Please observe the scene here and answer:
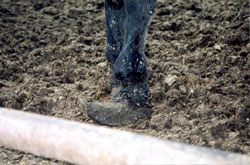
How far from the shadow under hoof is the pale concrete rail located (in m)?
0.42

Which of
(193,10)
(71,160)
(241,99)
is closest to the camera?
(71,160)

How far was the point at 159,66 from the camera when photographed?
2.29m

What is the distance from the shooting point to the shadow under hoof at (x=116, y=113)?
6.08ft

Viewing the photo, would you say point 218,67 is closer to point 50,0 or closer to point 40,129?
point 40,129

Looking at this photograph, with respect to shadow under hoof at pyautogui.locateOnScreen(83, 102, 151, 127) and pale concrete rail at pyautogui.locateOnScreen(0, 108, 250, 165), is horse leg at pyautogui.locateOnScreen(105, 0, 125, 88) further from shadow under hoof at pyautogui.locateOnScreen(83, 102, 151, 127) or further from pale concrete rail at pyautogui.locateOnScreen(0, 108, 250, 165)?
pale concrete rail at pyautogui.locateOnScreen(0, 108, 250, 165)

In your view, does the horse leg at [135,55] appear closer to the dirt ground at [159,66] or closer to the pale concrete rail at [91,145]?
the dirt ground at [159,66]

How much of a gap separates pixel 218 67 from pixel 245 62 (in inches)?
6.6

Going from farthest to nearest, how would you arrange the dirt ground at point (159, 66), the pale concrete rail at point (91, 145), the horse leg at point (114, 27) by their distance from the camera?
the horse leg at point (114, 27), the dirt ground at point (159, 66), the pale concrete rail at point (91, 145)

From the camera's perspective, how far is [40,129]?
1.47m

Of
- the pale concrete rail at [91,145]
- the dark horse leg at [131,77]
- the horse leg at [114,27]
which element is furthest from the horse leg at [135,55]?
the pale concrete rail at [91,145]

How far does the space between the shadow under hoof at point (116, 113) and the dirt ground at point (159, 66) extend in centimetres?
4

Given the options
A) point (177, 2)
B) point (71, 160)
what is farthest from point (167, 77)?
point (177, 2)

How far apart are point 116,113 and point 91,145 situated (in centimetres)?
50

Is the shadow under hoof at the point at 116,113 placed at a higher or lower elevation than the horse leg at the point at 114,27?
lower
